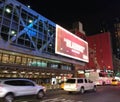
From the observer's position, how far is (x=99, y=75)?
4128cm

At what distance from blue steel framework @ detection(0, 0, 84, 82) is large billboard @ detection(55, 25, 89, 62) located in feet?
5.29

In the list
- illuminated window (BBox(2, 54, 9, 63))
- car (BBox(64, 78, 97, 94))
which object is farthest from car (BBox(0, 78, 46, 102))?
illuminated window (BBox(2, 54, 9, 63))

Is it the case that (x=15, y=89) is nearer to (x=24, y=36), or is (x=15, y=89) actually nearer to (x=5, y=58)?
(x=5, y=58)

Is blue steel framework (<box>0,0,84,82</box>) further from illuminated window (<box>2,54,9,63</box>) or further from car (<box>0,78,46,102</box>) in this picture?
car (<box>0,78,46,102</box>)

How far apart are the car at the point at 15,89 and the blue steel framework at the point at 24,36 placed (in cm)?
1141

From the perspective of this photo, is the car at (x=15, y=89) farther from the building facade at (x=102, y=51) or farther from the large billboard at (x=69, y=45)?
the building facade at (x=102, y=51)

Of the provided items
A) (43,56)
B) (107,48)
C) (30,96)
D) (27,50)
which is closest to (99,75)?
(43,56)

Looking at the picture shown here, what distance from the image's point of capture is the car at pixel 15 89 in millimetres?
12164

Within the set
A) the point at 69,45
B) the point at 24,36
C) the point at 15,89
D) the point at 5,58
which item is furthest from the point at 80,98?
the point at 69,45

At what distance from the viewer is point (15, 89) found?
1294cm

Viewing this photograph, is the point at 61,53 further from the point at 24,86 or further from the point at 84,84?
the point at 24,86

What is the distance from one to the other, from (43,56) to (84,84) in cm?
1543

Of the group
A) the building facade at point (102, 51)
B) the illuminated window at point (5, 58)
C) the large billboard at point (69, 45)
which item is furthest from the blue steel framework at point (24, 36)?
the building facade at point (102, 51)

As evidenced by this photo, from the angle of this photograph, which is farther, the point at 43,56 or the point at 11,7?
the point at 43,56
